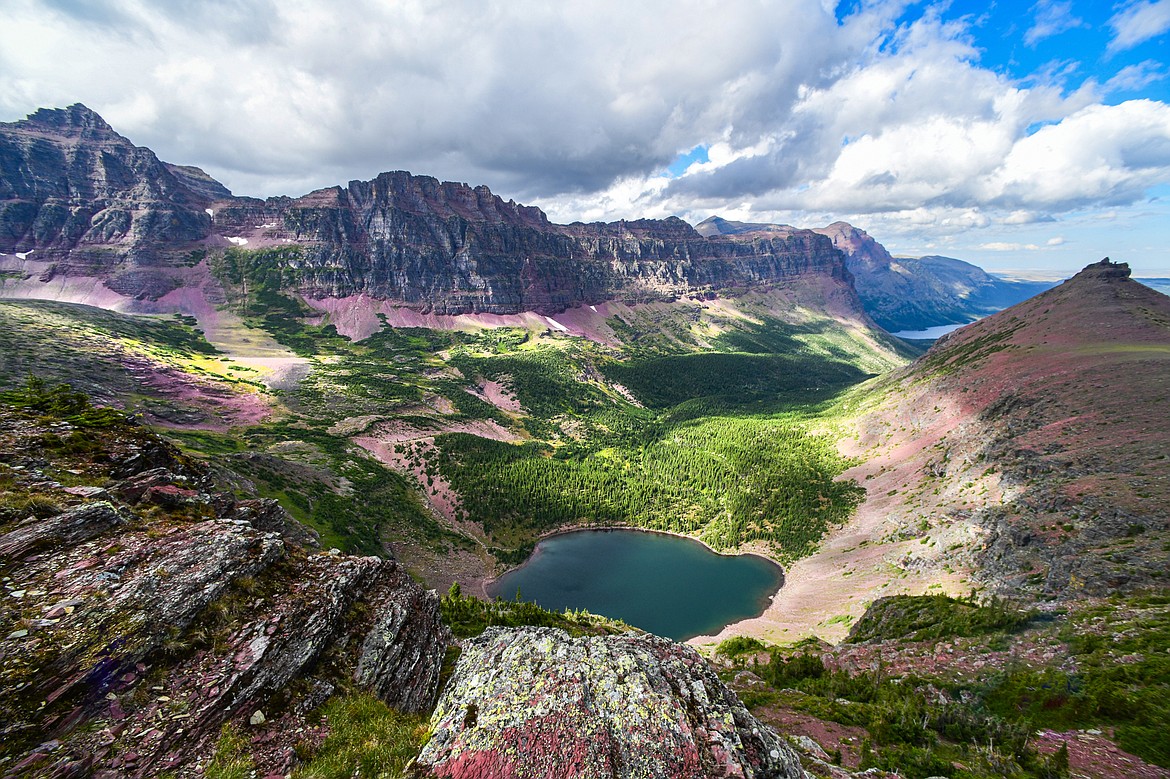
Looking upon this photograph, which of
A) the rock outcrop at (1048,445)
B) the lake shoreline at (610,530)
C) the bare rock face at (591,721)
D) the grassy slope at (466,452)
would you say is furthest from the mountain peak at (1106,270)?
the bare rock face at (591,721)

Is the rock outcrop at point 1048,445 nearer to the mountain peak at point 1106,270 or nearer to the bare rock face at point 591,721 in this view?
the mountain peak at point 1106,270

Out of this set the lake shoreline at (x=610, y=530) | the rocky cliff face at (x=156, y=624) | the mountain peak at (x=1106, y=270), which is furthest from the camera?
the mountain peak at (x=1106, y=270)

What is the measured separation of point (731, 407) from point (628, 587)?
374 ft

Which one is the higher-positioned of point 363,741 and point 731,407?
point 363,741

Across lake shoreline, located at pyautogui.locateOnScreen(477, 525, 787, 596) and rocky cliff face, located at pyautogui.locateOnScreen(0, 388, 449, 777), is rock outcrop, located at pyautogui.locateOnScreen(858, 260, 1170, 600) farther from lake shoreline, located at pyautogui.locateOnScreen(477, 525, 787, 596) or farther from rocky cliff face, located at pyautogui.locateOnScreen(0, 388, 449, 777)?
rocky cliff face, located at pyautogui.locateOnScreen(0, 388, 449, 777)

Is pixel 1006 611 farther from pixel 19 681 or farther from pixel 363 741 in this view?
pixel 19 681

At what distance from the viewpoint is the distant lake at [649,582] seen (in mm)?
70938

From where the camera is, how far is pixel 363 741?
13398mm

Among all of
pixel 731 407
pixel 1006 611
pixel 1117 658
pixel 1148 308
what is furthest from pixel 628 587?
pixel 1148 308

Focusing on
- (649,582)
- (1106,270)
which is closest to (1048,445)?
(649,582)

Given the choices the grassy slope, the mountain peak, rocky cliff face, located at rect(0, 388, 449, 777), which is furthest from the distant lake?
the mountain peak

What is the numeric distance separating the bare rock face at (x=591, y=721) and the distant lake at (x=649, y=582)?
55.0 m

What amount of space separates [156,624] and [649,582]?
77903 millimetres

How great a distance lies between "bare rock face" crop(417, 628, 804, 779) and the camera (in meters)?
13.2
